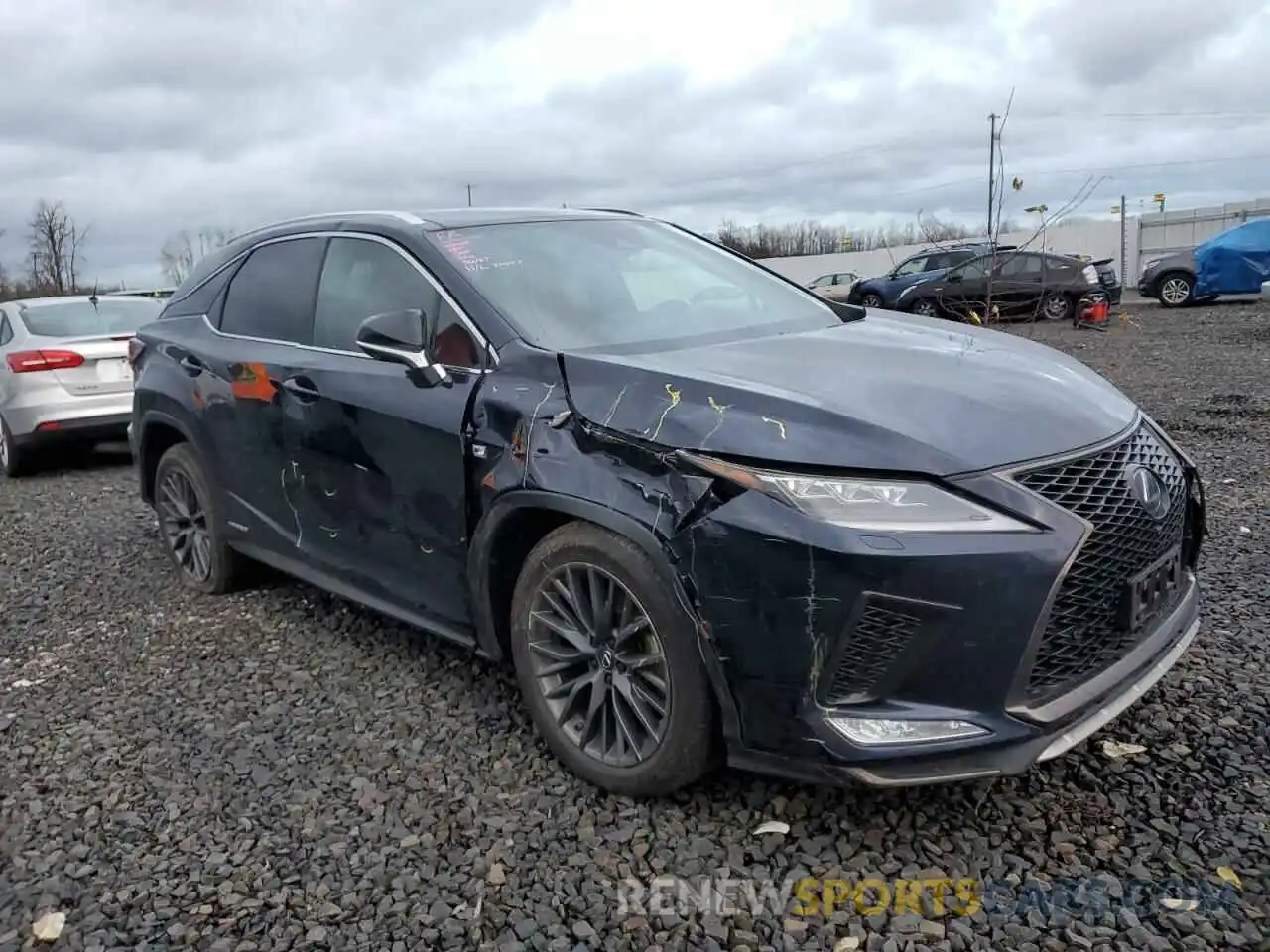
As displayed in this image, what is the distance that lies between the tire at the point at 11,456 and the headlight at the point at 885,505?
319 inches

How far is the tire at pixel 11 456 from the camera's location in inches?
332

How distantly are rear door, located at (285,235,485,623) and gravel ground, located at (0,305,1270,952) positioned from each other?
1.67 ft

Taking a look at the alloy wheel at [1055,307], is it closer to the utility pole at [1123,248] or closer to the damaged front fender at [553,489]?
the utility pole at [1123,248]

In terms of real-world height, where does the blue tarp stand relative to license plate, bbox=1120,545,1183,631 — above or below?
above

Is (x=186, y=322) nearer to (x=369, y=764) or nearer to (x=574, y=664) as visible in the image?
(x=369, y=764)

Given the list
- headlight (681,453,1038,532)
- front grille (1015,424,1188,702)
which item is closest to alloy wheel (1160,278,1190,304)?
front grille (1015,424,1188,702)

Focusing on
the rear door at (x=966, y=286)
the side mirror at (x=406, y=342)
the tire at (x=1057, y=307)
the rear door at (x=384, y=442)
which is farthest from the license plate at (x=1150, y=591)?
the tire at (x=1057, y=307)

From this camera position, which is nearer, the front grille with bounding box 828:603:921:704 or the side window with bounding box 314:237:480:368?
the front grille with bounding box 828:603:921:704

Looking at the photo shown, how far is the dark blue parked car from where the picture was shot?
70.2 feet

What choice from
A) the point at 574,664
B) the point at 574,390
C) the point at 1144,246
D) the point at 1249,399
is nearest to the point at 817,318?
the point at 574,390

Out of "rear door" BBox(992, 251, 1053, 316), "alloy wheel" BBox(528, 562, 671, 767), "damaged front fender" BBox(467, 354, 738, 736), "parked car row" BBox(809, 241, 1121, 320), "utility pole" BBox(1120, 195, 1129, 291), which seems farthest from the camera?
"utility pole" BBox(1120, 195, 1129, 291)

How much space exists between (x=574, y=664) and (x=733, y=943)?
93 centimetres

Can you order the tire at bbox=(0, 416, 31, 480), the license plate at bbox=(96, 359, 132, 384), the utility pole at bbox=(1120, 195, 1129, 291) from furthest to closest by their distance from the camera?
the utility pole at bbox=(1120, 195, 1129, 291), the tire at bbox=(0, 416, 31, 480), the license plate at bbox=(96, 359, 132, 384)

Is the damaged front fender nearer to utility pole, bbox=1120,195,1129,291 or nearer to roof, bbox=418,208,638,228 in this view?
roof, bbox=418,208,638,228
